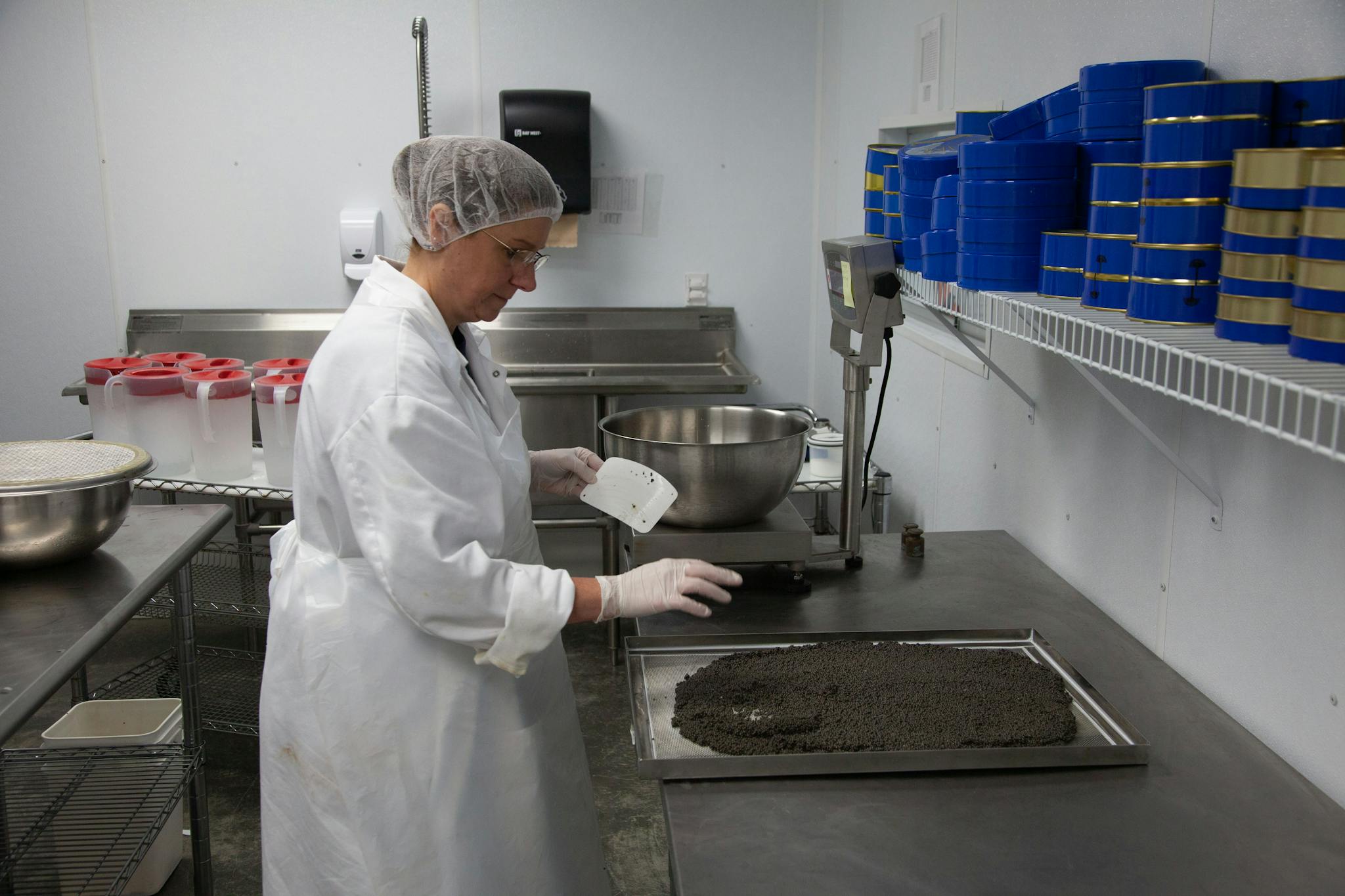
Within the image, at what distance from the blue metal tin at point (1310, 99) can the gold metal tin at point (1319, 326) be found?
0.76 ft

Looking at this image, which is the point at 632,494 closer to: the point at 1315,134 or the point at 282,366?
the point at 1315,134

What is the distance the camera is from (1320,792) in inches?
44.5

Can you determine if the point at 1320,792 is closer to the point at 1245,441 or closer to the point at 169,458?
the point at 1245,441

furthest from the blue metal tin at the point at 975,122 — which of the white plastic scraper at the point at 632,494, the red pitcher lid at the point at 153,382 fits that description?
the red pitcher lid at the point at 153,382

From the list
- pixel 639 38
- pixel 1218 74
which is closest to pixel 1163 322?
pixel 1218 74

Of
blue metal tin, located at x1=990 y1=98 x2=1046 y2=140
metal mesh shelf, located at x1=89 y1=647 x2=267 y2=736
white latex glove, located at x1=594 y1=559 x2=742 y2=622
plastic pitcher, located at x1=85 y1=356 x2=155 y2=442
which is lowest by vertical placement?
metal mesh shelf, located at x1=89 y1=647 x2=267 y2=736

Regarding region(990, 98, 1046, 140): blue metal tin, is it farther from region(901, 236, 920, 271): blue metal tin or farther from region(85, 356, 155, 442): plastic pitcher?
region(85, 356, 155, 442): plastic pitcher

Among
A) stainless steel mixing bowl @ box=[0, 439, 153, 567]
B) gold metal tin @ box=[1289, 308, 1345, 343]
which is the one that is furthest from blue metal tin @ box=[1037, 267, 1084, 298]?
stainless steel mixing bowl @ box=[0, 439, 153, 567]

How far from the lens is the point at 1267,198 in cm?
84

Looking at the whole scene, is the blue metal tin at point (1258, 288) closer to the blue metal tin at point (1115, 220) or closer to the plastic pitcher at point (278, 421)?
the blue metal tin at point (1115, 220)

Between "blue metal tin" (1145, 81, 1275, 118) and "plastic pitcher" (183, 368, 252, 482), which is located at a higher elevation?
"blue metal tin" (1145, 81, 1275, 118)

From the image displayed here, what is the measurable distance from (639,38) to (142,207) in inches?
73.7

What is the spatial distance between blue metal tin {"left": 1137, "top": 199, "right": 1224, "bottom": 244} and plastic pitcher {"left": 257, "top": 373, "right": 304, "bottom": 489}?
6.65 ft

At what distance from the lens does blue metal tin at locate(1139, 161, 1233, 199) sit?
3.06 ft
